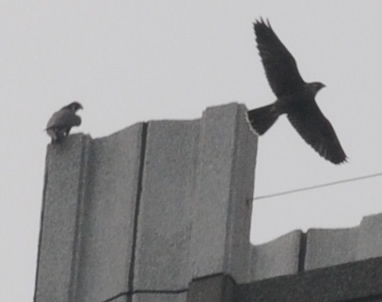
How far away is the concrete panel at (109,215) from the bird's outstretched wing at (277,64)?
1878mm

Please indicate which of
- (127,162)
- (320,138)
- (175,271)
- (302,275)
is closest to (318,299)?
(302,275)

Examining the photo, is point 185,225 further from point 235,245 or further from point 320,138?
point 320,138

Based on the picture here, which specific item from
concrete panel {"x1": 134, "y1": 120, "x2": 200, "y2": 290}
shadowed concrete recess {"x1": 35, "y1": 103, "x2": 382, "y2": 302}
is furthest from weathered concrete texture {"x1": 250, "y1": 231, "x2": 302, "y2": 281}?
concrete panel {"x1": 134, "y1": 120, "x2": 200, "y2": 290}

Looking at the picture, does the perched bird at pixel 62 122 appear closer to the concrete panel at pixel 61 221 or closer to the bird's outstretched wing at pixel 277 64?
the concrete panel at pixel 61 221

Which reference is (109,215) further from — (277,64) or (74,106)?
(74,106)

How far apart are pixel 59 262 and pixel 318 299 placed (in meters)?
2.25

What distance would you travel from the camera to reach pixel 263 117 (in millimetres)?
14492

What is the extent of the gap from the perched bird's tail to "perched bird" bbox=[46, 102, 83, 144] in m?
1.29

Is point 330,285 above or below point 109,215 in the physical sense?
below

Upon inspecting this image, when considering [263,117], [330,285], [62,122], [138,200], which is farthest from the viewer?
[62,122]

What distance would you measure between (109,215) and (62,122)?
1873mm

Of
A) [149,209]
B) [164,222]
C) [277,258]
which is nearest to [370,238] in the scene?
[277,258]

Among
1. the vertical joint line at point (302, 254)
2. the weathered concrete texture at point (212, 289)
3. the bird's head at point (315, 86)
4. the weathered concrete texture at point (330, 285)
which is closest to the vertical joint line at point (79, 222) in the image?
the weathered concrete texture at point (212, 289)

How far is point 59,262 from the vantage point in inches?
525
